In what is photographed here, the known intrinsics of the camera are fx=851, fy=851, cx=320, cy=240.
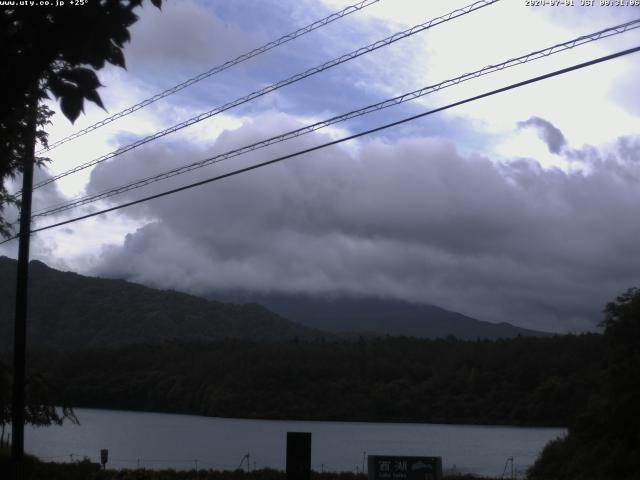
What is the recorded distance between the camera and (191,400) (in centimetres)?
9994

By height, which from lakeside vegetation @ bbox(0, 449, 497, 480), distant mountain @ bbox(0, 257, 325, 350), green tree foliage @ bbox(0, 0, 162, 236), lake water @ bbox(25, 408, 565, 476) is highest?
distant mountain @ bbox(0, 257, 325, 350)

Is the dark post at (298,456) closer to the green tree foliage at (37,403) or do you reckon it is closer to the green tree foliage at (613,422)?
the green tree foliage at (37,403)

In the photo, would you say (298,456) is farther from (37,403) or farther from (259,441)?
(259,441)

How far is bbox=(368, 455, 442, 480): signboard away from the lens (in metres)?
13.1

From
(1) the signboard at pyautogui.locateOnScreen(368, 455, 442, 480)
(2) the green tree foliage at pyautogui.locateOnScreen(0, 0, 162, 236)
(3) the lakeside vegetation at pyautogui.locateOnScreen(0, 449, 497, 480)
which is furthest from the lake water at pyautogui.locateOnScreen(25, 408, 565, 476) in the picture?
(2) the green tree foliage at pyautogui.locateOnScreen(0, 0, 162, 236)

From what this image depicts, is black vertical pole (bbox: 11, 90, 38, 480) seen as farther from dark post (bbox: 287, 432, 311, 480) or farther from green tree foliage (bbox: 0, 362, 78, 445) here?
dark post (bbox: 287, 432, 311, 480)

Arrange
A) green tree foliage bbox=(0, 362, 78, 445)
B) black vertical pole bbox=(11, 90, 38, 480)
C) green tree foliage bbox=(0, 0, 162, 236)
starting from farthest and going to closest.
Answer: green tree foliage bbox=(0, 362, 78, 445) → black vertical pole bbox=(11, 90, 38, 480) → green tree foliage bbox=(0, 0, 162, 236)

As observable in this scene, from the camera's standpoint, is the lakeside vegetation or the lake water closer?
the lakeside vegetation

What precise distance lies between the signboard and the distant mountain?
72.9 meters

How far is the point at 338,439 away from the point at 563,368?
21.8 meters

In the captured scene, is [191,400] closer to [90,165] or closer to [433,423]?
[433,423]

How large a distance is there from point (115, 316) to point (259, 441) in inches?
3491

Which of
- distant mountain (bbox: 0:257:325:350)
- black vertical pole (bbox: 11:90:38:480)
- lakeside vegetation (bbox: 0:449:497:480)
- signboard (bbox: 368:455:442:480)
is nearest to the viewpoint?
signboard (bbox: 368:455:442:480)

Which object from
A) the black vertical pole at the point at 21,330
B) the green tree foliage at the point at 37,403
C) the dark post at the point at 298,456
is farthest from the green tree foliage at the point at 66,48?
the green tree foliage at the point at 37,403
